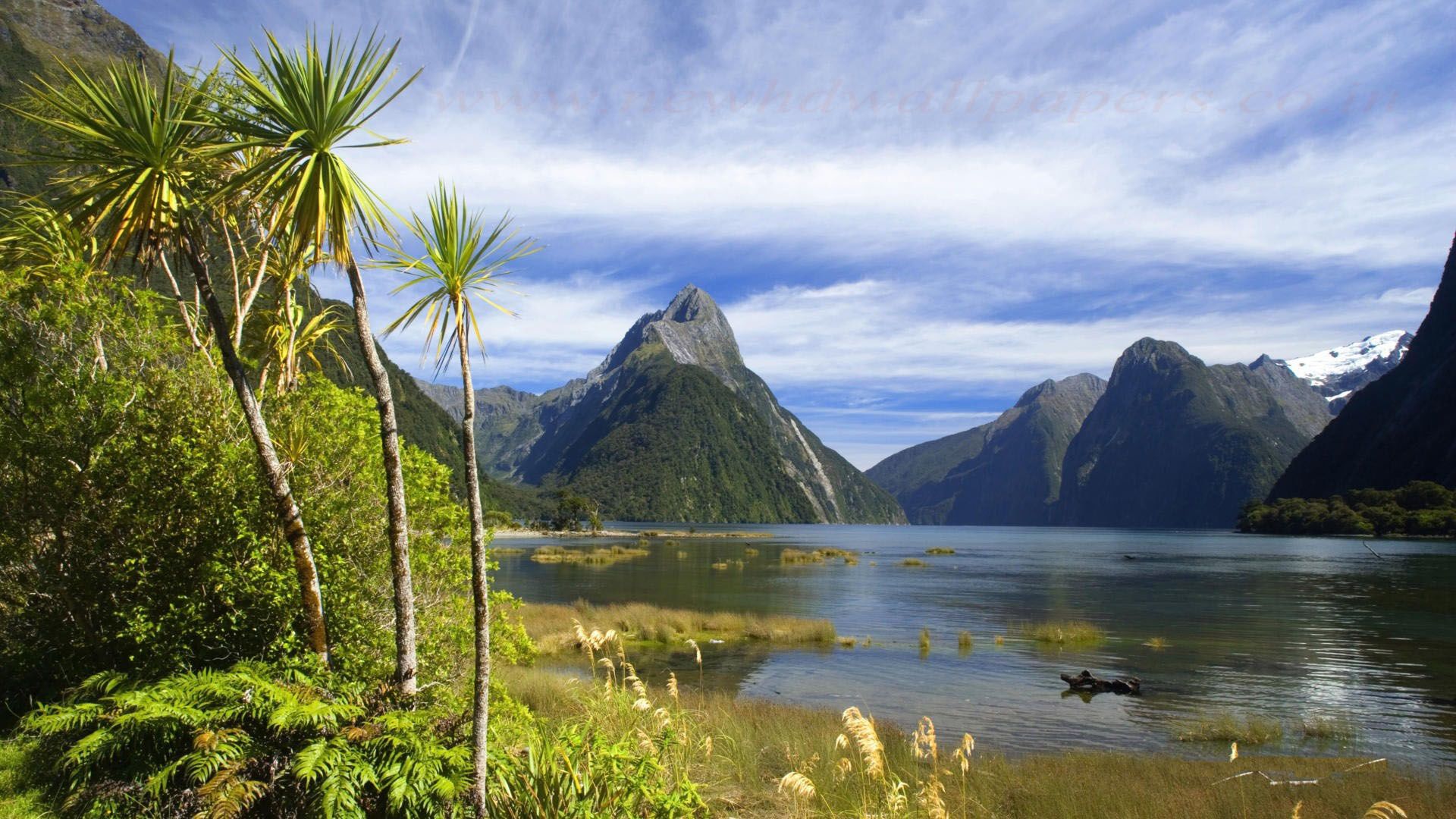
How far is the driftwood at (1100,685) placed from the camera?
23203mm

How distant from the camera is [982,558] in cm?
10412

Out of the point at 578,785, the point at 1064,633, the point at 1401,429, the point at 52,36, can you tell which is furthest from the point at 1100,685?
the point at 52,36

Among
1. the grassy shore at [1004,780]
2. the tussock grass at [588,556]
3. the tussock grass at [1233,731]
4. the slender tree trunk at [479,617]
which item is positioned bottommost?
the tussock grass at [588,556]

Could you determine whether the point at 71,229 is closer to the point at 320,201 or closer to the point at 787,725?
the point at 320,201

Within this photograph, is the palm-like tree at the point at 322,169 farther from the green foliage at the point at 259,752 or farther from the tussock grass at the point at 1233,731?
the tussock grass at the point at 1233,731

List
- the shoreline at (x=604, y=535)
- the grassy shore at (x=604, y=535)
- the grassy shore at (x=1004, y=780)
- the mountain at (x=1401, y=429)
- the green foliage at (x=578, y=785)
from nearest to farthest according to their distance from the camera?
the green foliage at (x=578, y=785) → the grassy shore at (x=1004, y=780) → the mountain at (x=1401, y=429) → the shoreline at (x=604, y=535) → the grassy shore at (x=604, y=535)

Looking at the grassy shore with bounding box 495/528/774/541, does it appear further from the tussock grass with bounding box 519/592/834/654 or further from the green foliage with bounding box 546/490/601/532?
the tussock grass with bounding box 519/592/834/654

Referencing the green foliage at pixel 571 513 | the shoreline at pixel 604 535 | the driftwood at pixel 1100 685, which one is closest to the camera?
the driftwood at pixel 1100 685

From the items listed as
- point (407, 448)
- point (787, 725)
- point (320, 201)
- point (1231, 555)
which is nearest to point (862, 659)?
point (787, 725)

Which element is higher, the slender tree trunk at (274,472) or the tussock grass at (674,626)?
the slender tree trunk at (274,472)

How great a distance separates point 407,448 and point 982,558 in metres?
102

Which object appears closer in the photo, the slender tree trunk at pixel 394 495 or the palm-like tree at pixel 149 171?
the slender tree trunk at pixel 394 495

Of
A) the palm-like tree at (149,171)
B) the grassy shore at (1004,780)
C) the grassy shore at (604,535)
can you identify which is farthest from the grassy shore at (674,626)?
the grassy shore at (604,535)

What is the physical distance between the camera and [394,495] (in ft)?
23.7
